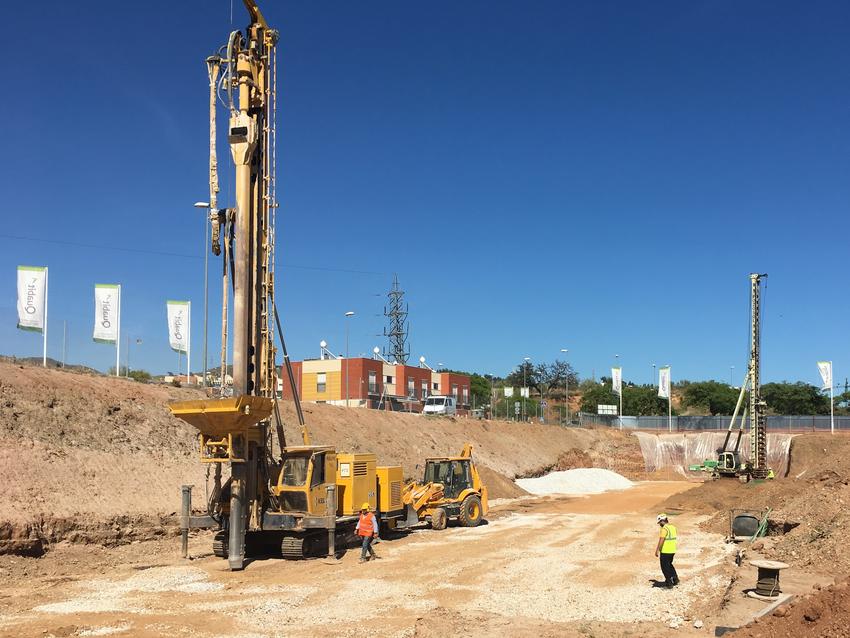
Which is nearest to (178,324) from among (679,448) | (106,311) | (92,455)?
(106,311)

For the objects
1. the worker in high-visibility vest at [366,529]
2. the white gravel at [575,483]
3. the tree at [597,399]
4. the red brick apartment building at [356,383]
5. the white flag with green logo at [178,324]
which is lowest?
the white gravel at [575,483]

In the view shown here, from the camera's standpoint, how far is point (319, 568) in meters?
18.1

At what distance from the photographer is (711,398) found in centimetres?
10362


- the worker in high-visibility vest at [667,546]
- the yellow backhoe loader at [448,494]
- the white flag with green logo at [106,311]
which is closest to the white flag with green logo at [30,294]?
the white flag with green logo at [106,311]

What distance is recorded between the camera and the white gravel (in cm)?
4712

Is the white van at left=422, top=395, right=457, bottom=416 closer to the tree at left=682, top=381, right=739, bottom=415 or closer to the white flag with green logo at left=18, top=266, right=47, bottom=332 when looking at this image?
the white flag with green logo at left=18, top=266, right=47, bottom=332

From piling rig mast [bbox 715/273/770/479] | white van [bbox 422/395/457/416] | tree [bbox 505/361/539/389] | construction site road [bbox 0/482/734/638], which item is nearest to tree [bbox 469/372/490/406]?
tree [bbox 505/361/539/389]

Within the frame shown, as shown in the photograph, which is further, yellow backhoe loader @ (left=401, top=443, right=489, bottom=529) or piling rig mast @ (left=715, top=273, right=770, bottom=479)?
piling rig mast @ (left=715, top=273, right=770, bottom=479)

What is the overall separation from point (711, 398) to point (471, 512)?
8519 centimetres

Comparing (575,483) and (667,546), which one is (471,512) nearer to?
(667,546)

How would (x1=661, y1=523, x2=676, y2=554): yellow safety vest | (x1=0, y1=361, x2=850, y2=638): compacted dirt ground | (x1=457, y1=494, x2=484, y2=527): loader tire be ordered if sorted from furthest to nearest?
1. (x1=457, y1=494, x2=484, y2=527): loader tire
2. (x1=661, y1=523, x2=676, y2=554): yellow safety vest
3. (x1=0, y1=361, x2=850, y2=638): compacted dirt ground

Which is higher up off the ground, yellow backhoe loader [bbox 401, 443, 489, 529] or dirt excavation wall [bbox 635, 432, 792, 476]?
yellow backhoe loader [bbox 401, 443, 489, 529]

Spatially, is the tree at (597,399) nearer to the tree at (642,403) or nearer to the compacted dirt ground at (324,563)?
the tree at (642,403)

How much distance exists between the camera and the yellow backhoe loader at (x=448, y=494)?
84.4 ft
